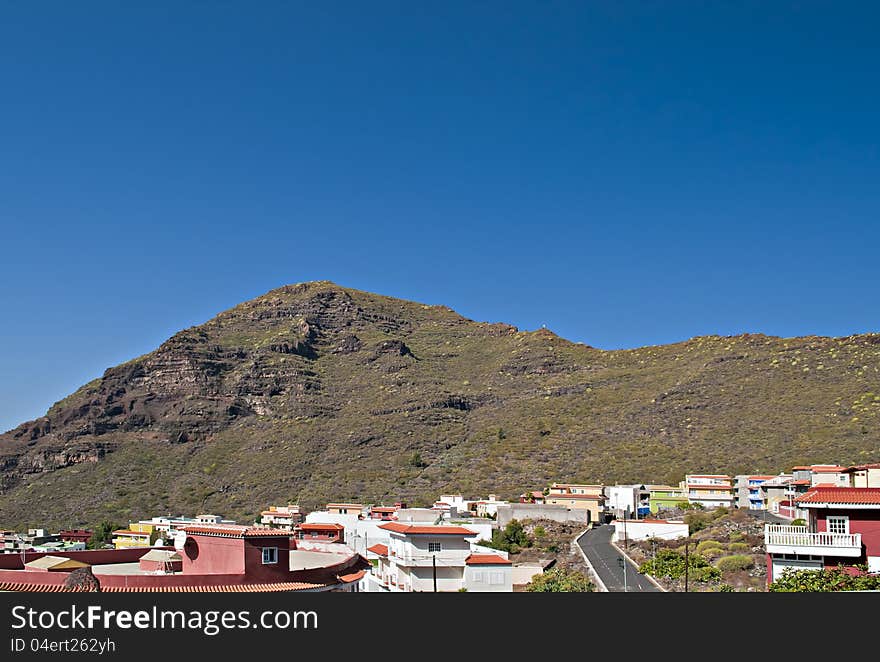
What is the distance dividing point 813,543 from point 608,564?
25.6m

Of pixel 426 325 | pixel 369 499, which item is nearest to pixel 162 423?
pixel 369 499

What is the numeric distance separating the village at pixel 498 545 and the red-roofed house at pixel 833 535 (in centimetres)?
2

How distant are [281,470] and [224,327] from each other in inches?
2385

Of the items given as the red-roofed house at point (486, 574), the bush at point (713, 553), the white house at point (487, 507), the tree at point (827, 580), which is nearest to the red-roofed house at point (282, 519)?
the white house at point (487, 507)

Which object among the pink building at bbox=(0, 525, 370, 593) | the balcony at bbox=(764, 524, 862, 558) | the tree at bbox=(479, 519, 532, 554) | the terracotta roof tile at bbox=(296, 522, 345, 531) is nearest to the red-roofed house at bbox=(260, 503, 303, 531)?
the terracotta roof tile at bbox=(296, 522, 345, 531)

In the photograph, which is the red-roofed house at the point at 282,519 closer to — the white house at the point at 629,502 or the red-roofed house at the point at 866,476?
the white house at the point at 629,502

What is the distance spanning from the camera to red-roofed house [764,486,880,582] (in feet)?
60.8

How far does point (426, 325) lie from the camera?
167250 millimetres

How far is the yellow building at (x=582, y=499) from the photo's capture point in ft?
210

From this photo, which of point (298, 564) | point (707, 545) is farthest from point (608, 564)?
point (298, 564)

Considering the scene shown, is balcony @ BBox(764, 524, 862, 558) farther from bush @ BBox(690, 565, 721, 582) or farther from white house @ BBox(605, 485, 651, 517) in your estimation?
white house @ BBox(605, 485, 651, 517)

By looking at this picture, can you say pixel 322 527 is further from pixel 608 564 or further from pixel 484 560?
pixel 484 560

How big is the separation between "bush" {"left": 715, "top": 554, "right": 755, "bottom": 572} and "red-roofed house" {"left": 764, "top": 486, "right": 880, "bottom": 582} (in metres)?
18.0
